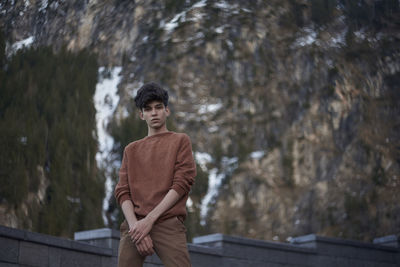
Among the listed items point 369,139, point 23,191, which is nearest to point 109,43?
point 23,191

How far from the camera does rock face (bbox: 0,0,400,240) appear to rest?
519 inches

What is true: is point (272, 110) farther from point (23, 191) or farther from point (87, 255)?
point (87, 255)

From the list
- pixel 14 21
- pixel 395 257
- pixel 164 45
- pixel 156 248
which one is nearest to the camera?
pixel 156 248

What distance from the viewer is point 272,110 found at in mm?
14562

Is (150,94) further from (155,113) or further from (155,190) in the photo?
(155,190)

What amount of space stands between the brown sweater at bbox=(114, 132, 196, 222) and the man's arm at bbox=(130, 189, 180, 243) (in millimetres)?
29

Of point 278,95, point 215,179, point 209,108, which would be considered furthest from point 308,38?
point 215,179

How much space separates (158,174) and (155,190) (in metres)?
0.07

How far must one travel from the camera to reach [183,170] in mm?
2670

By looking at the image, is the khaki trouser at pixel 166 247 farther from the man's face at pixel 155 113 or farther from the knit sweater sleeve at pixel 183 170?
the man's face at pixel 155 113

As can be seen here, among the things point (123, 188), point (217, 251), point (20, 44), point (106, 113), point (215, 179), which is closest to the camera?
point (123, 188)

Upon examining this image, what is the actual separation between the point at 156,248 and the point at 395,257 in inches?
308

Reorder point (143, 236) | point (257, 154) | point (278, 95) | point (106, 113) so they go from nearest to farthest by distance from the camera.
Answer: point (143, 236)
point (106, 113)
point (257, 154)
point (278, 95)

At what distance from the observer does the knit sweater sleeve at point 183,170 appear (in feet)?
8.63
